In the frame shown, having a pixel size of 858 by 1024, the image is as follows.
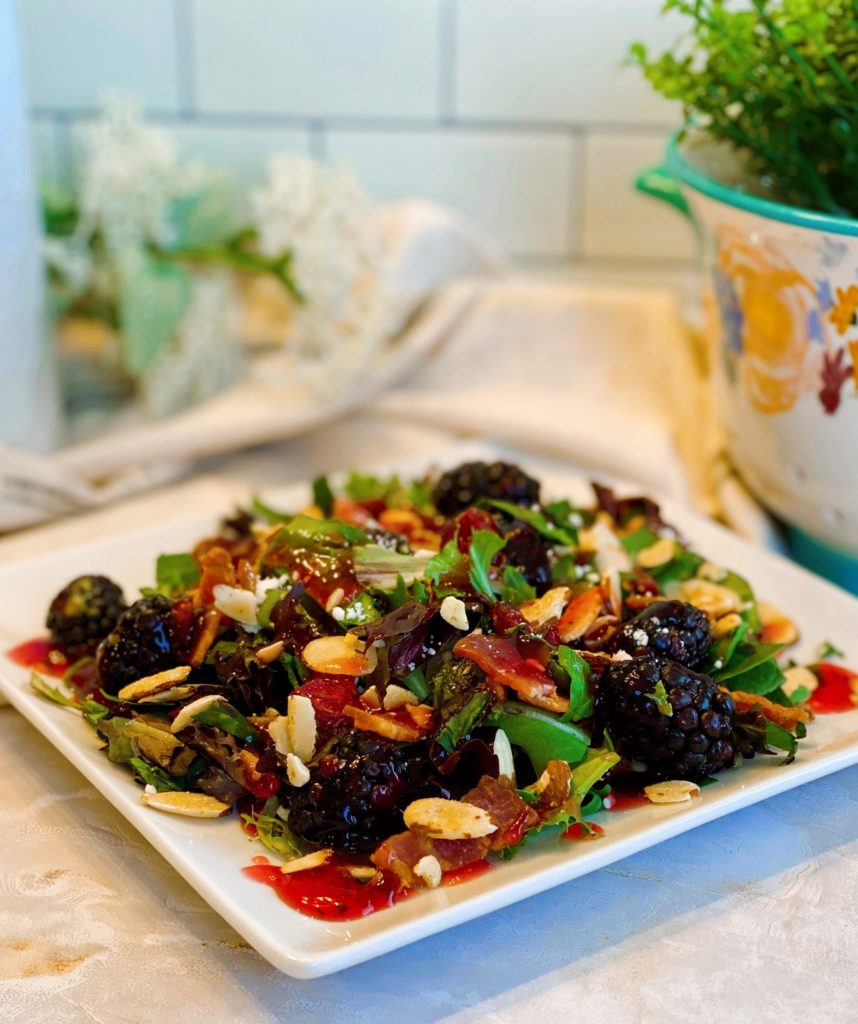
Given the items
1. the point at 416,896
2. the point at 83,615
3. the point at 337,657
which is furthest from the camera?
the point at 83,615

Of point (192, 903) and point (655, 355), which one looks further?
point (655, 355)

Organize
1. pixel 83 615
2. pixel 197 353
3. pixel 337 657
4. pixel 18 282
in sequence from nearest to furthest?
pixel 337 657
pixel 83 615
pixel 18 282
pixel 197 353

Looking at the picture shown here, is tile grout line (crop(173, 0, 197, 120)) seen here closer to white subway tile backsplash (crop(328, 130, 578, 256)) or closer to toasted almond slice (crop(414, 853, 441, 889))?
white subway tile backsplash (crop(328, 130, 578, 256))

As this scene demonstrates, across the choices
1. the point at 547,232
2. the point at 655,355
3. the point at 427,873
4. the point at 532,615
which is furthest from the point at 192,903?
the point at 547,232

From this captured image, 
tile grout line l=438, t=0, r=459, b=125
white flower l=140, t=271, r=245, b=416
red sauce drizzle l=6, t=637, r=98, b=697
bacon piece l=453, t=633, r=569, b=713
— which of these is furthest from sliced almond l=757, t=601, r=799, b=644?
tile grout line l=438, t=0, r=459, b=125

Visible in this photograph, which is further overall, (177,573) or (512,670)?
(177,573)

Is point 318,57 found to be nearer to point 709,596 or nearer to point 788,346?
point 788,346

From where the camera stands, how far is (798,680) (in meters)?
0.80

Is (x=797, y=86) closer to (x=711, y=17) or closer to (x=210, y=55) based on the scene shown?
(x=711, y=17)

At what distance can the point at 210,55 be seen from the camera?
1.37 meters

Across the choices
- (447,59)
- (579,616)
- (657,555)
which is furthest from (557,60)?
(579,616)

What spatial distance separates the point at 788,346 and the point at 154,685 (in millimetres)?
486

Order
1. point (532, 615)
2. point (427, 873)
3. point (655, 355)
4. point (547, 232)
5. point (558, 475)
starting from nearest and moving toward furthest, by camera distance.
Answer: point (427, 873)
point (532, 615)
point (558, 475)
point (655, 355)
point (547, 232)

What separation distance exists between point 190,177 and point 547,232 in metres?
0.41
